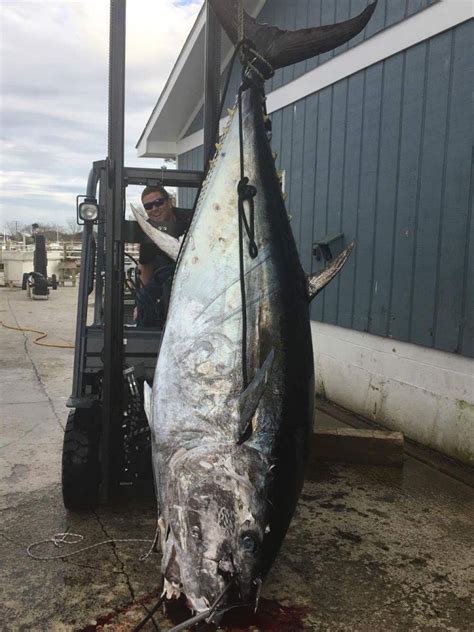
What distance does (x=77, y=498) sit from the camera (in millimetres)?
2859

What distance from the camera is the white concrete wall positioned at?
12.9ft

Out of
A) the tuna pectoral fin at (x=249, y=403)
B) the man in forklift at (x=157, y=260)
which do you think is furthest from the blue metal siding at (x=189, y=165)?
the tuna pectoral fin at (x=249, y=403)

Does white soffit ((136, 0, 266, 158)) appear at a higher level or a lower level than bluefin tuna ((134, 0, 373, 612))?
higher

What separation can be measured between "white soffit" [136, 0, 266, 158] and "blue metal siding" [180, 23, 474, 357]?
2064 mm

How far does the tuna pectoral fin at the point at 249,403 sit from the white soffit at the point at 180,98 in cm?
589

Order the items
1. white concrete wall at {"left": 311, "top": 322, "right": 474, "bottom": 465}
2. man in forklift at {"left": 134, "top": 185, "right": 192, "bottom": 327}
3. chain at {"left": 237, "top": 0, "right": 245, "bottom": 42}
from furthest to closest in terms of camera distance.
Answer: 1. white concrete wall at {"left": 311, "top": 322, "right": 474, "bottom": 465}
2. man in forklift at {"left": 134, "top": 185, "right": 192, "bottom": 327}
3. chain at {"left": 237, "top": 0, "right": 245, "bottom": 42}

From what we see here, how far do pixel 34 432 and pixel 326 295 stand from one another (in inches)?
113

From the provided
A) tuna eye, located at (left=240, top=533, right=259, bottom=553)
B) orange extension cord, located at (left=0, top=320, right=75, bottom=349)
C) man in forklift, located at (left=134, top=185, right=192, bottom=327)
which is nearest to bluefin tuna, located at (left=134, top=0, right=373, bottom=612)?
tuna eye, located at (left=240, top=533, right=259, bottom=553)

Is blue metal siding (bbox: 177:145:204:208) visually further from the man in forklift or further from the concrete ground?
the concrete ground

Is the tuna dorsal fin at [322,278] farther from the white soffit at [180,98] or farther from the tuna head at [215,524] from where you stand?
the white soffit at [180,98]

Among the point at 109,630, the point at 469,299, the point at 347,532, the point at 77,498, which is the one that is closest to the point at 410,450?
the point at 469,299

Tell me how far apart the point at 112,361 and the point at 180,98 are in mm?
6820

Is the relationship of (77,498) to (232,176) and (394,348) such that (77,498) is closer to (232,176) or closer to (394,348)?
(232,176)

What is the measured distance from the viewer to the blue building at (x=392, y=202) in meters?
3.96
